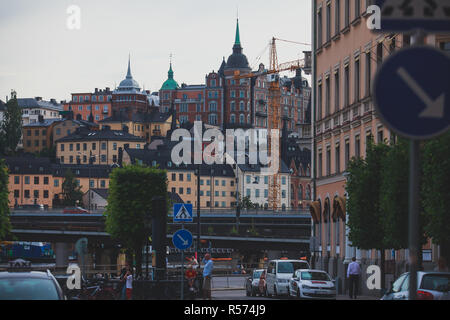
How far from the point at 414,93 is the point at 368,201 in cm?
3076

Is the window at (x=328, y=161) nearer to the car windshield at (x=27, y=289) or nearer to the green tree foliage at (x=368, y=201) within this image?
the green tree foliage at (x=368, y=201)

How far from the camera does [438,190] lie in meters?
29.2

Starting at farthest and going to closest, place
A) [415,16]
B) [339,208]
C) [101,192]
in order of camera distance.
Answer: [101,192] < [339,208] < [415,16]

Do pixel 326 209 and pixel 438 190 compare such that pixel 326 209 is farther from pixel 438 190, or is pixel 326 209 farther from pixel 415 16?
pixel 415 16

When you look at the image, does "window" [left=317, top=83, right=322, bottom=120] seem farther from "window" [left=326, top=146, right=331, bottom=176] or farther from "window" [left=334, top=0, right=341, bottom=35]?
"window" [left=334, top=0, right=341, bottom=35]

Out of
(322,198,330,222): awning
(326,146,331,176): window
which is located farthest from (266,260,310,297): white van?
(326,146,331,176): window

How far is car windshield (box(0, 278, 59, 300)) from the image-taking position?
15227 mm

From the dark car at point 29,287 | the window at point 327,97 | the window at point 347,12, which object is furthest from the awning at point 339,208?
the dark car at point 29,287

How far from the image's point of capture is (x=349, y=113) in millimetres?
51219

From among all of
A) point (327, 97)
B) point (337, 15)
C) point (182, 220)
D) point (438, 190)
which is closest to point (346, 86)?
point (337, 15)

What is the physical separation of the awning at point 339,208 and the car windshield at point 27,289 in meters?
35.1

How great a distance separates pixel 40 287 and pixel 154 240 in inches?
689

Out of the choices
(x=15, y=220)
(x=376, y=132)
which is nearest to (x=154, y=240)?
(x=376, y=132)

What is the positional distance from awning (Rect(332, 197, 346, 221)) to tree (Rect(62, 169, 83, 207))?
14249 cm
